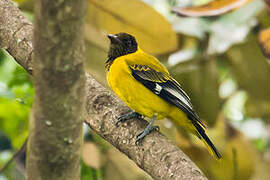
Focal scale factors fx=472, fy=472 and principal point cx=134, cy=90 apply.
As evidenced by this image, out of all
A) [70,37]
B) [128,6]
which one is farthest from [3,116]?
[70,37]

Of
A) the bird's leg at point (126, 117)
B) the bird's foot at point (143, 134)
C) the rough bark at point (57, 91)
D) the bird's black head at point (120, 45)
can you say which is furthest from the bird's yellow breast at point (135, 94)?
the rough bark at point (57, 91)

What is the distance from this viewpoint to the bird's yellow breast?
272 cm

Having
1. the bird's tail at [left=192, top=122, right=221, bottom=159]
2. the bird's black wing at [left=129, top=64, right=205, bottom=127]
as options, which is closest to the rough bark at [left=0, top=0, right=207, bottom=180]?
the bird's black wing at [left=129, top=64, right=205, bottom=127]

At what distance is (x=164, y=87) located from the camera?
9.18 feet

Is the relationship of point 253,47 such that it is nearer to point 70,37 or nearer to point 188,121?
point 188,121

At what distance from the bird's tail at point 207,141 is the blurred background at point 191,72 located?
38 centimetres

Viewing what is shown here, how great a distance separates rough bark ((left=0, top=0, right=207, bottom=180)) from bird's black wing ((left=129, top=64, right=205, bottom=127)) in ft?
0.95

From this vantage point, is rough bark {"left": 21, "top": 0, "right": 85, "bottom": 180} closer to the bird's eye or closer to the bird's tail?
the bird's tail

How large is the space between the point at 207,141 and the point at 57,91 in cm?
152

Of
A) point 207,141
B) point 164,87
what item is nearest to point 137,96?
point 164,87

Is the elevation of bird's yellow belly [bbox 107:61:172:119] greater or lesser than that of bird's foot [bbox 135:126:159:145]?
lesser

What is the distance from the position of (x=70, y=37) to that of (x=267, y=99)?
9.33 ft

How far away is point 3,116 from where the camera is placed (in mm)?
3121

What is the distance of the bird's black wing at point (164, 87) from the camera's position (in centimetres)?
268
